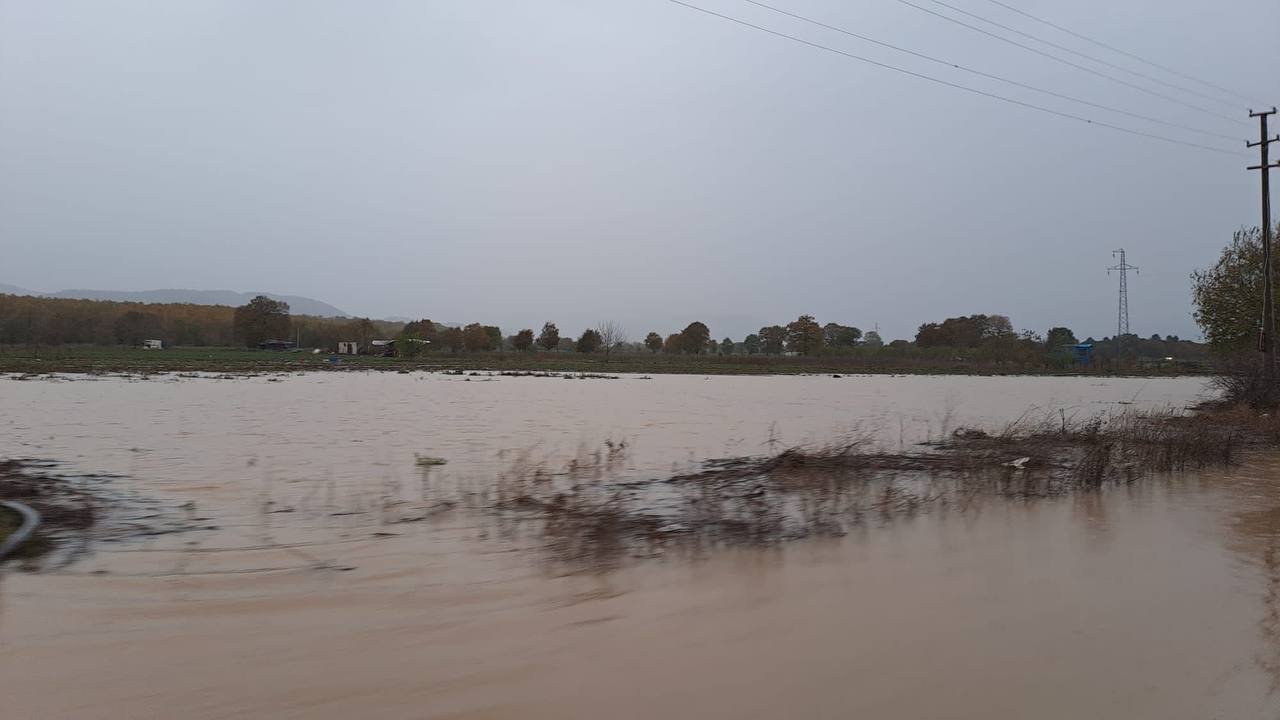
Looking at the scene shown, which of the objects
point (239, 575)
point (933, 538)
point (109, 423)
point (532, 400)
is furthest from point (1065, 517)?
point (532, 400)

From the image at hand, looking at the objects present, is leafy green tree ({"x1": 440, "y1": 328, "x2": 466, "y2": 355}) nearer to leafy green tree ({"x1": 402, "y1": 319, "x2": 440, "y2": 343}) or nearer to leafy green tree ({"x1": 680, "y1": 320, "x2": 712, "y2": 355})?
leafy green tree ({"x1": 402, "y1": 319, "x2": 440, "y2": 343})

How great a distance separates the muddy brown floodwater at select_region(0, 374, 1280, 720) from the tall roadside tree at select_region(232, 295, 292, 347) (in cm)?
10627

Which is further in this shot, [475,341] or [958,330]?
[958,330]

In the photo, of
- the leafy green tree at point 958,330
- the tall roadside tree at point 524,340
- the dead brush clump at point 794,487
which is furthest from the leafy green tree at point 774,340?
the dead brush clump at point 794,487

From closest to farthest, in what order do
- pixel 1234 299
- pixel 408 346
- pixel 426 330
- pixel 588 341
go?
pixel 1234 299
pixel 408 346
pixel 588 341
pixel 426 330

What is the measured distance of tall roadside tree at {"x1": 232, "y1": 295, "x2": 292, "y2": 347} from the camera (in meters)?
104

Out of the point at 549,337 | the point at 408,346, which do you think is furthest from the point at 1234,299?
the point at 549,337

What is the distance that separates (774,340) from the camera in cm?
12862

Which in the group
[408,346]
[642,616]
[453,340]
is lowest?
[642,616]

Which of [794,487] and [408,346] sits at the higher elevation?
[408,346]

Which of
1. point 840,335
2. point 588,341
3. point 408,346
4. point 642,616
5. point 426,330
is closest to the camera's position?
point 642,616

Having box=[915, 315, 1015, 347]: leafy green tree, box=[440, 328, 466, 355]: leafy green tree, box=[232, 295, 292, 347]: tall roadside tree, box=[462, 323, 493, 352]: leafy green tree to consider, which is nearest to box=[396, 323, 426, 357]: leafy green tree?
box=[440, 328, 466, 355]: leafy green tree

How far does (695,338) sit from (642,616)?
117m

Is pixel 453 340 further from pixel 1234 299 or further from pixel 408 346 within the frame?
pixel 1234 299
